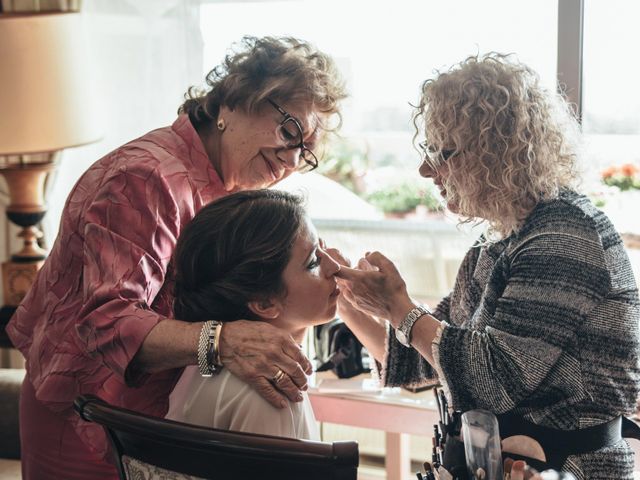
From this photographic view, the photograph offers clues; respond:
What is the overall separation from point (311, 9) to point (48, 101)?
3.30 ft

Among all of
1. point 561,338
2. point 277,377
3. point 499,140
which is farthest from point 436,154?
point 277,377

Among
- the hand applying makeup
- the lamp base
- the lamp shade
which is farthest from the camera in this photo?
the lamp base

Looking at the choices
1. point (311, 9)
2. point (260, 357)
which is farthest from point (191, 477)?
point (311, 9)

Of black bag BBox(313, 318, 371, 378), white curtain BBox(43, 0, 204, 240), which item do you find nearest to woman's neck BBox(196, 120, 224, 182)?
black bag BBox(313, 318, 371, 378)

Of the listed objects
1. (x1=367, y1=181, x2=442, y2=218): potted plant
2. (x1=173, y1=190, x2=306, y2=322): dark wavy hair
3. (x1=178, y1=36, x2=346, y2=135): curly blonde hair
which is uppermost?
(x1=178, y1=36, x2=346, y2=135): curly blonde hair

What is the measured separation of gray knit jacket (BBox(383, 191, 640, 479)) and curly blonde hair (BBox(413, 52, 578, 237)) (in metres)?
0.05

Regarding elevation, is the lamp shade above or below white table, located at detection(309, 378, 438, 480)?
above

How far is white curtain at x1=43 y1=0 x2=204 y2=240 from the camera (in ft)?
10.0

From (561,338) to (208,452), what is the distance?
66 centimetres

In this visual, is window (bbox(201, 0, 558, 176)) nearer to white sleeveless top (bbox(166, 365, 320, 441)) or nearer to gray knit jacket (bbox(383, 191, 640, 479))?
gray knit jacket (bbox(383, 191, 640, 479))

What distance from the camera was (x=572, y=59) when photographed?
2566mm

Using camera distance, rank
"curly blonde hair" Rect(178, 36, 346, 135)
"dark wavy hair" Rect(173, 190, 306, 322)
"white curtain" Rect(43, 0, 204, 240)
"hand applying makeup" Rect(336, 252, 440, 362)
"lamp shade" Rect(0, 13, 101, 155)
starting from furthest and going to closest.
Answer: "white curtain" Rect(43, 0, 204, 240)
"lamp shade" Rect(0, 13, 101, 155)
"curly blonde hair" Rect(178, 36, 346, 135)
"hand applying makeup" Rect(336, 252, 440, 362)
"dark wavy hair" Rect(173, 190, 306, 322)

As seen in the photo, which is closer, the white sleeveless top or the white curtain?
the white sleeveless top

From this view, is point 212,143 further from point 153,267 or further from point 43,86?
point 43,86
